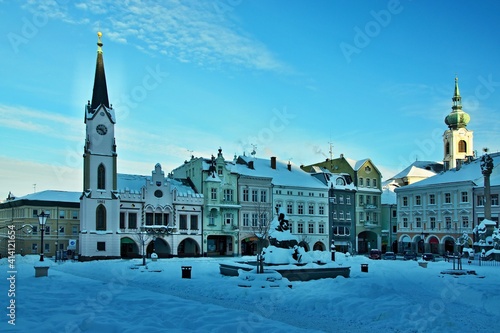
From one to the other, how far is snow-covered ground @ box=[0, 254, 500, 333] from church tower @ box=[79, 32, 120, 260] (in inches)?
946

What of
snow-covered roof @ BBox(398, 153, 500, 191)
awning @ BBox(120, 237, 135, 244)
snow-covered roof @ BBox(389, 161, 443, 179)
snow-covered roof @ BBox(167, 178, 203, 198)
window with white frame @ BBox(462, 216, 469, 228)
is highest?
snow-covered roof @ BBox(389, 161, 443, 179)

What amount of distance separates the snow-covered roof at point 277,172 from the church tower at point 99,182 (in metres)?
15.1

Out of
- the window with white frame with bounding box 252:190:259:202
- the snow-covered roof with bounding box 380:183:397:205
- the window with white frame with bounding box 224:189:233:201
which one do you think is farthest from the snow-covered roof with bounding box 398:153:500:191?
the window with white frame with bounding box 224:189:233:201

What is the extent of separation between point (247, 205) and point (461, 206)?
84.9ft

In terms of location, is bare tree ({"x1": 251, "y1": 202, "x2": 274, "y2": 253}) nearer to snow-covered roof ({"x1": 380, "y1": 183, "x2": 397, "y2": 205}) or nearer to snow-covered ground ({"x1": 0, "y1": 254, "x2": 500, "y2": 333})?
snow-covered roof ({"x1": 380, "y1": 183, "x2": 397, "y2": 205})

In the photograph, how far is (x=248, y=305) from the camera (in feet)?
68.7

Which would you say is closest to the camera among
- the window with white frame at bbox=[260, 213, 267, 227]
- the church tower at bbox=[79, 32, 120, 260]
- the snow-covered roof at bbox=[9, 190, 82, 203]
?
the church tower at bbox=[79, 32, 120, 260]

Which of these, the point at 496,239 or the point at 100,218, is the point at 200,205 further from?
the point at 496,239

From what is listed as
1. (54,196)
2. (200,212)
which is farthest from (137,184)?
(54,196)

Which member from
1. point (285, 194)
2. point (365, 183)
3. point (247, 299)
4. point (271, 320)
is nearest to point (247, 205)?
point (285, 194)

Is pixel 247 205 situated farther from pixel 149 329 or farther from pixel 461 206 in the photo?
pixel 149 329

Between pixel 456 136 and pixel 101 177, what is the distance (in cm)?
5456

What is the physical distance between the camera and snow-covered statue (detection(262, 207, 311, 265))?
33.7 m

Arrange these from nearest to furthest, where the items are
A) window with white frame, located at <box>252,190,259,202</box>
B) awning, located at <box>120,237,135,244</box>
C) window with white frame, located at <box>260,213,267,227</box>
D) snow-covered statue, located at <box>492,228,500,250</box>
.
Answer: snow-covered statue, located at <box>492,228,500,250</box> < awning, located at <box>120,237,135,244</box> < window with white frame, located at <box>260,213,267,227</box> < window with white frame, located at <box>252,190,259,202</box>
